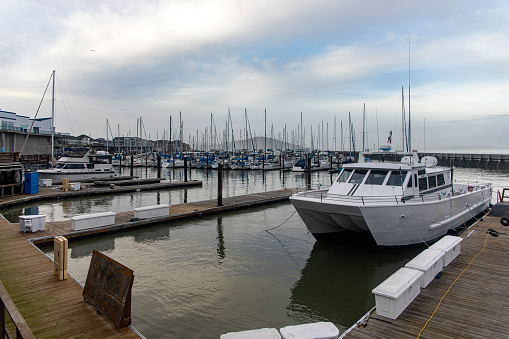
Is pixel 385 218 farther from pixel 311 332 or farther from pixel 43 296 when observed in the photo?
pixel 43 296

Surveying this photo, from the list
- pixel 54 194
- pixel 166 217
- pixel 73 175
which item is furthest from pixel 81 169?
pixel 166 217

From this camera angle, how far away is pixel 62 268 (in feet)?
27.1

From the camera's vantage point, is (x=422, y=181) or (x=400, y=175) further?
(x=422, y=181)

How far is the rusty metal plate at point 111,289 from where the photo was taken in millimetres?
5952

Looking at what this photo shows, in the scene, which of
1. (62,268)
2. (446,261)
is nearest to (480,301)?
(446,261)

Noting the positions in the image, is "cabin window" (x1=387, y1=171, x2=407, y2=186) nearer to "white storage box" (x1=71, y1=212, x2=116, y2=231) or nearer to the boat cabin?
the boat cabin

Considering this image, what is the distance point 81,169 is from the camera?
133 feet

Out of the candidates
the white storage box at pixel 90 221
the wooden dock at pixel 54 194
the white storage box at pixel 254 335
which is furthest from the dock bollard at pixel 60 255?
the wooden dock at pixel 54 194

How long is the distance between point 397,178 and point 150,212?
12.7 meters

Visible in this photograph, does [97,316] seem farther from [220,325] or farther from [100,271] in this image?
[220,325]

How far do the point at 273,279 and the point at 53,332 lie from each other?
21.6 ft

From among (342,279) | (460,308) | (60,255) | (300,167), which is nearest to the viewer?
(460,308)

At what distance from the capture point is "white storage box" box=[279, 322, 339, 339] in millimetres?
5110

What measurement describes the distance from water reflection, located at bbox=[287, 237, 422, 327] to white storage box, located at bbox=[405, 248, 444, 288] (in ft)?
6.62
